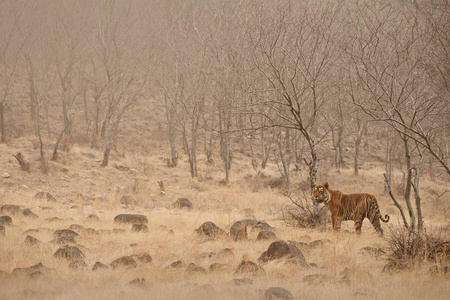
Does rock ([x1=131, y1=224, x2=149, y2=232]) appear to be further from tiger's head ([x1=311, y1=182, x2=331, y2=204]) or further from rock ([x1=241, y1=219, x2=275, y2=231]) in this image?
tiger's head ([x1=311, y1=182, x2=331, y2=204])

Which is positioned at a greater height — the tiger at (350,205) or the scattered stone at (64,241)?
the tiger at (350,205)

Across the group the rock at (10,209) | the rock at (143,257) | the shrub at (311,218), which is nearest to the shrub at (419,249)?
the rock at (143,257)

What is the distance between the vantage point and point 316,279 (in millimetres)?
4926

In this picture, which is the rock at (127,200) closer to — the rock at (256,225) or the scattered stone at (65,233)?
the rock at (256,225)

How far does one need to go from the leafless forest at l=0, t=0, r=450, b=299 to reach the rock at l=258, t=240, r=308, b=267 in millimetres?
251

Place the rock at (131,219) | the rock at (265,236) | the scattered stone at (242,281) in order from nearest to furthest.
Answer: the scattered stone at (242,281) → the rock at (265,236) → the rock at (131,219)

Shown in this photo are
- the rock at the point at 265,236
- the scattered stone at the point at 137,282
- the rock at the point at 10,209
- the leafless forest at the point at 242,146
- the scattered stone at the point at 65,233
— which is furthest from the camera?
the rock at the point at 10,209

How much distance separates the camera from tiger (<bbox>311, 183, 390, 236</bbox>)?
26.2 ft

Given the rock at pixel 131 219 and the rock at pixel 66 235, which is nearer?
the rock at pixel 66 235

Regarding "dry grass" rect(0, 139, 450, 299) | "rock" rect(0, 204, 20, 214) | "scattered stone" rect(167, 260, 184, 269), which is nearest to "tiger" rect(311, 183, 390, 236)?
"dry grass" rect(0, 139, 450, 299)

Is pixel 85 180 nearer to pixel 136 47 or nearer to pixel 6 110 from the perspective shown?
pixel 136 47

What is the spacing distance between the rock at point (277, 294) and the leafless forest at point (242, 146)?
0.03 metres

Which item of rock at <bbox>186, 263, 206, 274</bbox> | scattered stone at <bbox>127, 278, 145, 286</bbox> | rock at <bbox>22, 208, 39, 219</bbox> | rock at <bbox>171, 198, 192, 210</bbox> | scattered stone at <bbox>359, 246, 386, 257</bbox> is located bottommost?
scattered stone at <bbox>127, 278, 145, 286</bbox>

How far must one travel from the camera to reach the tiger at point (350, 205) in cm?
797
